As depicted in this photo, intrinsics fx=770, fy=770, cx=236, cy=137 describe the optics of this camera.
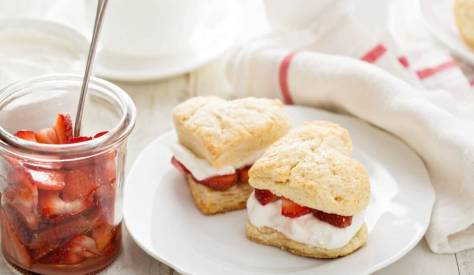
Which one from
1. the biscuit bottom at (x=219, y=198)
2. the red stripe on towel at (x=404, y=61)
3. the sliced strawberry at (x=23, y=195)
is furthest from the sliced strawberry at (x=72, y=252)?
the red stripe on towel at (x=404, y=61)

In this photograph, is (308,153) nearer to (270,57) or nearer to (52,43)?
(270,57)

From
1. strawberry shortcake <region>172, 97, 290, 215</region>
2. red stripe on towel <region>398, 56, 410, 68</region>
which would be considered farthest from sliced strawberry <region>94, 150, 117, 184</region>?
red stripe on towel <region>398, 56, 410, 68</region>

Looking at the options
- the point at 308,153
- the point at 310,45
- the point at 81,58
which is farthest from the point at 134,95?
the point at 308,153

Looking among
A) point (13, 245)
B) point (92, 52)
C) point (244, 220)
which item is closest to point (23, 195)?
point (13, 245)

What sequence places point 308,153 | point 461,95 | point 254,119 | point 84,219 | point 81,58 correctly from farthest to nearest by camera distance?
point 461,95 → point 81,58 → point 254,119 → point 308,153 → point 84,219

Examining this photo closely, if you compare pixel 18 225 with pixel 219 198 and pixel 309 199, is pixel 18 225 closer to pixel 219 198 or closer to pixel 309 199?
pixel 219 198

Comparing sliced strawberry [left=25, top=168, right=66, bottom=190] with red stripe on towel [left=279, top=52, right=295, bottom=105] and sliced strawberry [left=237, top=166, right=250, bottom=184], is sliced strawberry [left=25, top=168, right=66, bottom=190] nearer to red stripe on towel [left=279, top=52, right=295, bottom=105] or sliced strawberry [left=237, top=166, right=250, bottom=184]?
sliced strawberry [left=237, top=166, right=250, bottom=184]
